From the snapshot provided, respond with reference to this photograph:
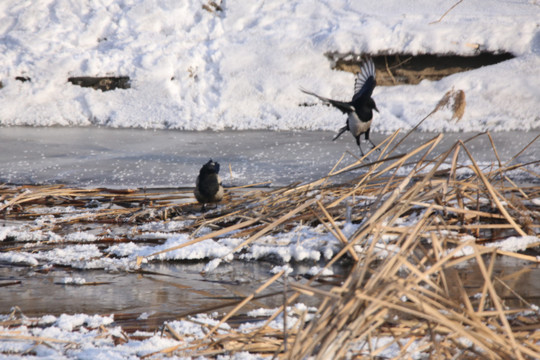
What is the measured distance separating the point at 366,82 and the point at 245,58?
81.4 inches

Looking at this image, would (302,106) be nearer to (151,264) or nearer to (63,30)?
(63,30)

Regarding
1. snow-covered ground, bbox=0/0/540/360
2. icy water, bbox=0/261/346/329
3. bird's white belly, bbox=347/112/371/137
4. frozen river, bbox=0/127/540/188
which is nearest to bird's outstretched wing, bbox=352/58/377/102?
bird's white belly, bbox=347/112/371/137

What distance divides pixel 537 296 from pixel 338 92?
486 cm

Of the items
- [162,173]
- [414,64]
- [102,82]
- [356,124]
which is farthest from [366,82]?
[102,82]

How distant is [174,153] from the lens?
15.4 ft

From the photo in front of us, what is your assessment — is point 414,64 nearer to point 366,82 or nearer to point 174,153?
point 366,82

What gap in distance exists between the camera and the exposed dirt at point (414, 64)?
6383 mm

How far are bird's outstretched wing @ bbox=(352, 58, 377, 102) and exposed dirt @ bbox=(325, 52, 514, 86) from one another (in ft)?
3.86

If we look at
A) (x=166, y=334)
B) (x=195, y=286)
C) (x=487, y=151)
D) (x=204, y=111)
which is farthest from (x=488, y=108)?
(x=166, y=334)

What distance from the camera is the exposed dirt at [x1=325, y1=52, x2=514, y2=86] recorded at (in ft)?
20.9

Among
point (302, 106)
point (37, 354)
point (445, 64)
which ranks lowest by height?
point (37, 354)

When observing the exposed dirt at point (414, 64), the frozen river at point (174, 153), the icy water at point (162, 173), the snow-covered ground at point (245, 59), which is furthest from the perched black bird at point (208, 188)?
the exposed dirt at point (414, 64)

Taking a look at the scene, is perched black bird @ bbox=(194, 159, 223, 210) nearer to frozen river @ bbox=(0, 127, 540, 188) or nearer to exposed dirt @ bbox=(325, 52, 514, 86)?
frozen river @ bbox=(0, 127, 540, 188)

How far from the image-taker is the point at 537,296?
5.26ft
